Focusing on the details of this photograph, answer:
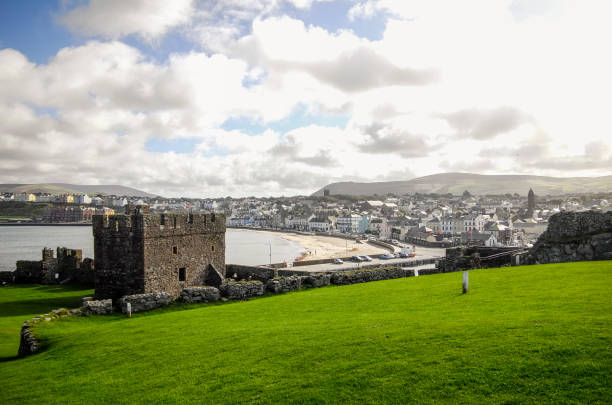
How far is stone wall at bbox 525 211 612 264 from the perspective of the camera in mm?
17141

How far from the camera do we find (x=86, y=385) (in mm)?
8320

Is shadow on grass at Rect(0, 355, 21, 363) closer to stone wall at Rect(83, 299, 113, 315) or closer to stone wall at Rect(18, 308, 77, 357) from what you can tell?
stone wall at Rect(18, 308, 77, 357)

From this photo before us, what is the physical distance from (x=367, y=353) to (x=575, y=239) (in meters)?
15.6

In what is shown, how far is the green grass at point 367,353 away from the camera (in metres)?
5.63

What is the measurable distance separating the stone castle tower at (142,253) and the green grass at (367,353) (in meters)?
8.01

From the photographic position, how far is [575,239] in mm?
18469

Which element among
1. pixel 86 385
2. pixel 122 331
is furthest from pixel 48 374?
pixel 122 331

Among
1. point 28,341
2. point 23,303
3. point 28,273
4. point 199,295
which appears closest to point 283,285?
point 199,295

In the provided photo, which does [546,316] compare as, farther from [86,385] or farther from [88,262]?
[88,262]

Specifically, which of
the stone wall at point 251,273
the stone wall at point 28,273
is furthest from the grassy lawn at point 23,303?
the stone wall at point 251,273

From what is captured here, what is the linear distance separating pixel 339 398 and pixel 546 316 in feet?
14.3

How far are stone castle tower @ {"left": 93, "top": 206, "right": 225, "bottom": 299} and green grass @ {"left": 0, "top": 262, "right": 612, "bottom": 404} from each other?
8012 mm

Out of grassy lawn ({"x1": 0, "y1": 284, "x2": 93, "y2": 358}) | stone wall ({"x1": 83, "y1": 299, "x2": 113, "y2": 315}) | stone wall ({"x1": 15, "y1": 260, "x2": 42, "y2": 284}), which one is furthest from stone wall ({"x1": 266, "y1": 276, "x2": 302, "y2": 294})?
stone wall ({"x1": 15, "y1": 260, "x2": 42, "y2": 284})

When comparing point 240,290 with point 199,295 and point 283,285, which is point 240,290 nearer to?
point 199,295
